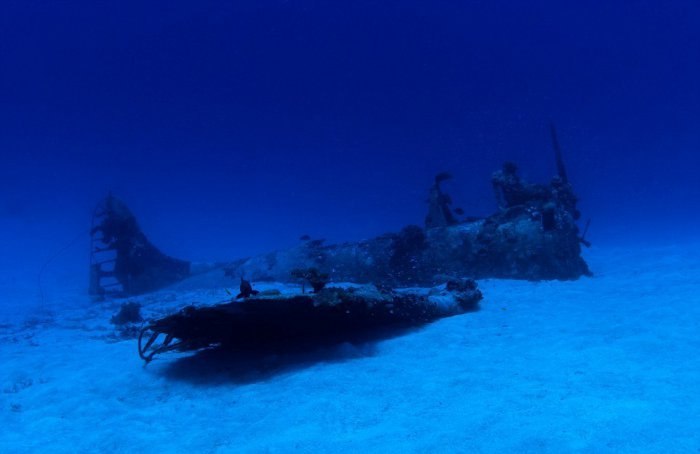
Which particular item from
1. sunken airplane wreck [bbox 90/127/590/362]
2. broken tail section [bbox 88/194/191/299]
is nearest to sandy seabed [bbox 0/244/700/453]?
sunken airplane wreck [bbox 90/127/590/362]

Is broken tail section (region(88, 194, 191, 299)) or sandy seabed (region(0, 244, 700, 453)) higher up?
broken tail section (region(88, 194, 191, 299))

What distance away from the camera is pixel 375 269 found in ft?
47.6

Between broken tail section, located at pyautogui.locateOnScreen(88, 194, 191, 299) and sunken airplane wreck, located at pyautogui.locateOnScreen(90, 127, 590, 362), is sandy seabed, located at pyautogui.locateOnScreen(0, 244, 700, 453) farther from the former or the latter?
broken tail section, located at pyautogui.locateOnScreen(88, 194, 191, 299)

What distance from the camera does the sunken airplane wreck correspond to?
6391mm

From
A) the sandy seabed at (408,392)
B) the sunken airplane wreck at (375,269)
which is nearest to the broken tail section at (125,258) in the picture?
the sunken airplane wreck at (375,269)

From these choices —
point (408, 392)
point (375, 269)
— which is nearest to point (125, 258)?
point (375, 269)

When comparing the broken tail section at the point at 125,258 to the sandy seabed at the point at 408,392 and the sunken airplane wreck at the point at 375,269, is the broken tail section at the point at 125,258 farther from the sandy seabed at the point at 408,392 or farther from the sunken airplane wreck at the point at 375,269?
the sandy seabed at the point at 408,392

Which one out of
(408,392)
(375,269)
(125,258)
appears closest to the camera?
(408,392)

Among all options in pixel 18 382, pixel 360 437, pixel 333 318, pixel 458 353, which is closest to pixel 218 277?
pixel 18 382

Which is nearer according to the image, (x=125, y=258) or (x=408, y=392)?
(x=408, y=392)

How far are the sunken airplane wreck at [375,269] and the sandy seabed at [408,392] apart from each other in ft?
1.86

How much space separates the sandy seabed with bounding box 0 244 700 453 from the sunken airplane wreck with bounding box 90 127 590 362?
1.86ft

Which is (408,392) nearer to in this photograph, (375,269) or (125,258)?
(375,269)

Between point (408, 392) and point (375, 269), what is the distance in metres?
9.45
